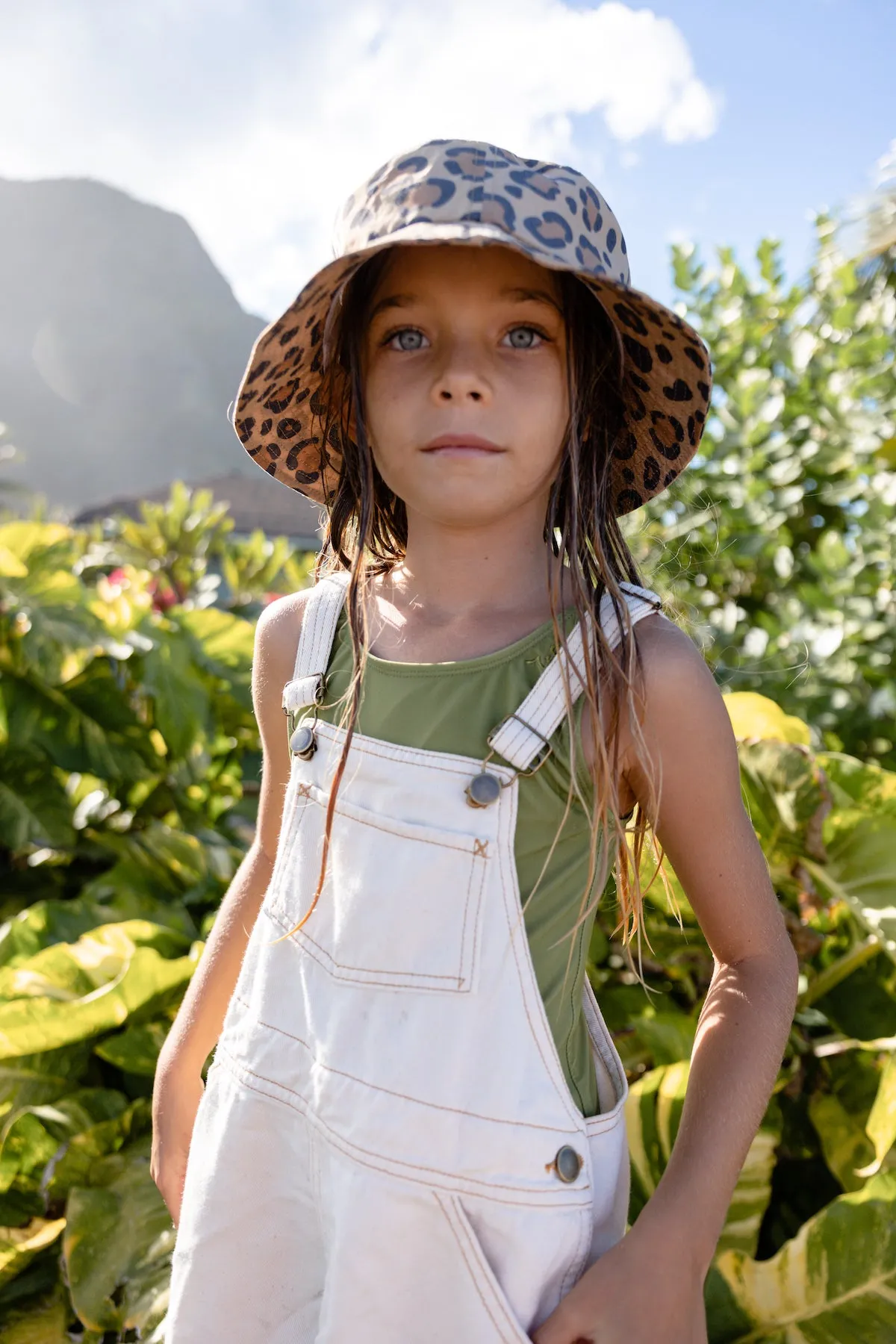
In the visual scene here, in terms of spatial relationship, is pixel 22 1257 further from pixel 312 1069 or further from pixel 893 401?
pixel 893 401

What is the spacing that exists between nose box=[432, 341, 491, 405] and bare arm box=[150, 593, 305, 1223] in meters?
0.40

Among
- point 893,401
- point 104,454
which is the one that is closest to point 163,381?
point 104,454

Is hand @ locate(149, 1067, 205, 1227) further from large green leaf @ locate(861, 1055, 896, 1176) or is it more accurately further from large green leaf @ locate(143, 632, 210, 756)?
large green leaf @ locate(143, 632, 210, 756)

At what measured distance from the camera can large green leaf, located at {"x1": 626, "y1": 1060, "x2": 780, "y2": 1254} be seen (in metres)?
1.57

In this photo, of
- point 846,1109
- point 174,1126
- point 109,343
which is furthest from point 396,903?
point 109,343

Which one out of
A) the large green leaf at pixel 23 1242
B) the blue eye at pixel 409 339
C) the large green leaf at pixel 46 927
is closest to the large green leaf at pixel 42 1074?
the large green leaf at pixel 23 1242

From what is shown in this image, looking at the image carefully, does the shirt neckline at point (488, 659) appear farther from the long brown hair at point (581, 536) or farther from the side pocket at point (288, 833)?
the side pocket at point (288, 833)

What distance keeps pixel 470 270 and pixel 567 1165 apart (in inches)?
34.6

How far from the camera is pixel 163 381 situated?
6341cm

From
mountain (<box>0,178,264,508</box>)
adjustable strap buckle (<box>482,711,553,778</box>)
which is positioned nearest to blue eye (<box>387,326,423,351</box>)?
adjustable strap buckle (<box>482,711,553,778</box>)

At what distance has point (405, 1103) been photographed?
3.41ft

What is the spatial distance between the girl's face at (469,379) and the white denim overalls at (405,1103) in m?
0.19

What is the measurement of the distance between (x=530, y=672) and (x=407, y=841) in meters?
0.21

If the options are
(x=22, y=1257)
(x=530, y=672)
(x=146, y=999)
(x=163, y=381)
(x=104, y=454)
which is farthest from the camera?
(x=163, y=381)
